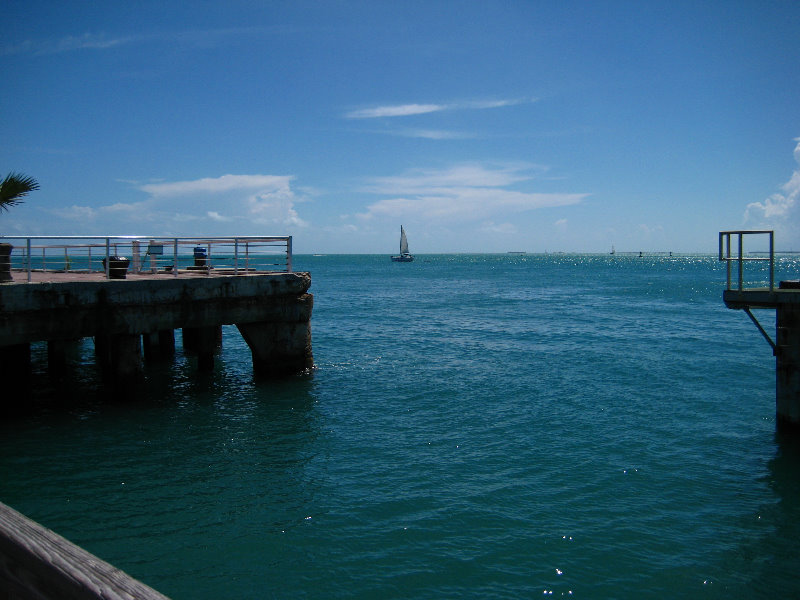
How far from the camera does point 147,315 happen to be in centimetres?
1880

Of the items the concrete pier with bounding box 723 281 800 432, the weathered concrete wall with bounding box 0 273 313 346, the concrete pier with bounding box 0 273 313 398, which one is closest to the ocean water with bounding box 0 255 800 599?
the concrete pier with bounding box 723 281 800 432

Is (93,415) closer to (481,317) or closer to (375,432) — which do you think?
(375,432)

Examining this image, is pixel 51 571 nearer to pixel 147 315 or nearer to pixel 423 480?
pixel 423 480

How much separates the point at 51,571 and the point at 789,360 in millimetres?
16902

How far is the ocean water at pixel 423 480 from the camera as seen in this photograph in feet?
32.9

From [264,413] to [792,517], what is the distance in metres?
13.5

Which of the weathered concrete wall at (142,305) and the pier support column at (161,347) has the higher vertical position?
the weathered concrete wall at (142,305)

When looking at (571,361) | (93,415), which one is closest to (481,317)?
(571,361)

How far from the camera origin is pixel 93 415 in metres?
18.1

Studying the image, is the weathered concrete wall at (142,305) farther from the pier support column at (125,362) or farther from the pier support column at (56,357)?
the pier support column at (56,357)

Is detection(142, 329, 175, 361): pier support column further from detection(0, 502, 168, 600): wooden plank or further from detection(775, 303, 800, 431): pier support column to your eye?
detection(0, 502, 168, 600): wooden plank

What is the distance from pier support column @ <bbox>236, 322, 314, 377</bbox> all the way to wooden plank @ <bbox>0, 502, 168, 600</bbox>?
19.4 meters

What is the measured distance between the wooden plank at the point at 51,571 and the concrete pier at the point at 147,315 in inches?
650

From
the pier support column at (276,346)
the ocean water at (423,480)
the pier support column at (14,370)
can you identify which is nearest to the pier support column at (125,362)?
the ocean water at (423,480)
